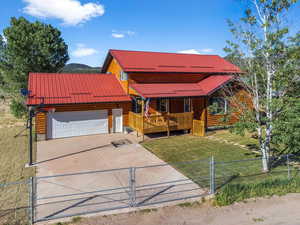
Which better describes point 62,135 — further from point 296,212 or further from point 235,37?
point 296,212

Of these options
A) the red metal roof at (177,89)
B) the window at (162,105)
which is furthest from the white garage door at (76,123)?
the window at (162,105)

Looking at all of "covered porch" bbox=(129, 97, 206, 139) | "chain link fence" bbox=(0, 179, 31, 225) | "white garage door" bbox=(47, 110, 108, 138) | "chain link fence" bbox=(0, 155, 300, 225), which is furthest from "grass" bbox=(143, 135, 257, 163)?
"chain link fence" bbox=(0, 179, 31, 225)

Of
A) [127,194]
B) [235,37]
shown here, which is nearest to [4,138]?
[127,194]

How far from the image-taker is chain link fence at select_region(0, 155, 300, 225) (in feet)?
21.1

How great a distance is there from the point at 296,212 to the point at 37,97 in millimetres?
15587

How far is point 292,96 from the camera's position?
29.7ft

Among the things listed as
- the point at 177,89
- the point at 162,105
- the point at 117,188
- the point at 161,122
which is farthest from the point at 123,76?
the point at 117,188

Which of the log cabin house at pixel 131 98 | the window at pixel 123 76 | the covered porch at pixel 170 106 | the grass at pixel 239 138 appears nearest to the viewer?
the grass at pixel 239 138

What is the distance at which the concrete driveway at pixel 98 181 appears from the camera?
22.1 feet

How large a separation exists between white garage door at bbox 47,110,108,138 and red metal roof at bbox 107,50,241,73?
4337mm

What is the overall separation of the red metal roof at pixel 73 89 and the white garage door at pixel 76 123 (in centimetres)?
105

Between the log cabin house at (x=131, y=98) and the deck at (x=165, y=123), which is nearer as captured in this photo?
Answer: the deck at (x=165, y=123)

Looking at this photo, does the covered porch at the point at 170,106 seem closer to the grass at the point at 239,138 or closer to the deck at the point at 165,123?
the deck at the point at 165,123

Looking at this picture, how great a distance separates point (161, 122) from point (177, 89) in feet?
9.82
